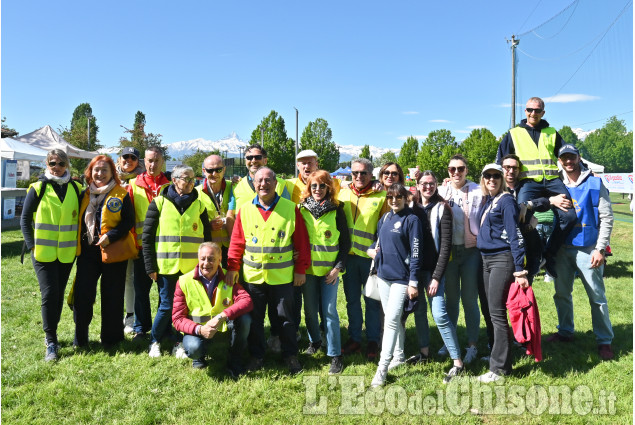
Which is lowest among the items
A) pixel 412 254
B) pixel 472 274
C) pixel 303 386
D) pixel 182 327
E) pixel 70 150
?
pixel 303 386

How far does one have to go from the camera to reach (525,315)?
3811 millimetres

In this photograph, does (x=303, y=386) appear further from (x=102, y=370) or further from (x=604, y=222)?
(x=604, y=222)

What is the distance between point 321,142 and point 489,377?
59.1 m

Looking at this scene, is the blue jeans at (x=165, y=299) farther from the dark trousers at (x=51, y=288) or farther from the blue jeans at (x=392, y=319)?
the blue jeans at (x=392, y=319)

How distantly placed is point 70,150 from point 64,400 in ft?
53.5

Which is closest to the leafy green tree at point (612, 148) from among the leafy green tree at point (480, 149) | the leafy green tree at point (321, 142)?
the leafy green tree at point (480, 149)

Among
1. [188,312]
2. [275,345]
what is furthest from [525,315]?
[188,312]

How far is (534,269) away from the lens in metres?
3.96

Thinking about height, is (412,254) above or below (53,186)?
below

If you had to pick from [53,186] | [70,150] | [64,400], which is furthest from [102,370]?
[70,150]

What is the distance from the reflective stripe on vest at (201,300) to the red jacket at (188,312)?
0.04 m

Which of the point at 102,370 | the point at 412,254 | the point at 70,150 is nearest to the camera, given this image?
the point at 412,254

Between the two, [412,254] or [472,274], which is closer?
[412,254]

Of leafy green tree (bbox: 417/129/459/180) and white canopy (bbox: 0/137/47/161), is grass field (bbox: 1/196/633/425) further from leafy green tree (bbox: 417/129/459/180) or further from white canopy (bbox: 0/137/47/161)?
leafy green tree (bbox: 417/129/459/180)
